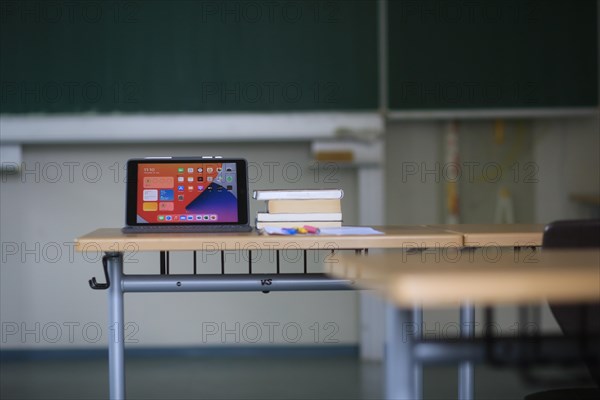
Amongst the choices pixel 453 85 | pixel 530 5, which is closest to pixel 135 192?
pixel 453 85

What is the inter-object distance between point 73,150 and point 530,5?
9.03 ft

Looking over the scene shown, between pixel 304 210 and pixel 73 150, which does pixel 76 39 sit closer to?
pixel 73 150

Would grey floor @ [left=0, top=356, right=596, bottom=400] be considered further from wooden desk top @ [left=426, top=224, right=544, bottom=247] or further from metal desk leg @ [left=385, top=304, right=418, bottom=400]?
metal desk leg @ [left=385, top=304, right=418, bottom=400]

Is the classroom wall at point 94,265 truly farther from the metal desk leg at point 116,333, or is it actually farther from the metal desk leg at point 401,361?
the metal desk leg at point 401,361

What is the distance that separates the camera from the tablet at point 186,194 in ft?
10.2

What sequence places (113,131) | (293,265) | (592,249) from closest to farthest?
(592,249)
(113,131)
(293,265)

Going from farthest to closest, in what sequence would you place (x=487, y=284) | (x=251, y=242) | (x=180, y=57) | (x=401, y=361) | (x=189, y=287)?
(x=180, y=57), (x=189, y=287), (x=251, y=242), (x=401, y=361), (x=487, y=284)

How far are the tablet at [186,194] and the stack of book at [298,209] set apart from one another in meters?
0.09

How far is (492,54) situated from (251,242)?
2.49 m

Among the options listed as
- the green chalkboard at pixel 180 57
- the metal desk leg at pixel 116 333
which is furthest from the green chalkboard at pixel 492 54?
the metal desk leg at pixel 116 333

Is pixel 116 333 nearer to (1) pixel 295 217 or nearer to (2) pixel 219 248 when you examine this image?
(2) pixel 219 248

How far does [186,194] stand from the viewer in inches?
123

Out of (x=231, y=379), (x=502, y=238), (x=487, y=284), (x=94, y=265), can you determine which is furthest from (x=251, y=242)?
(x=94, y=265)

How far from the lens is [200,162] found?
314 centimetres
